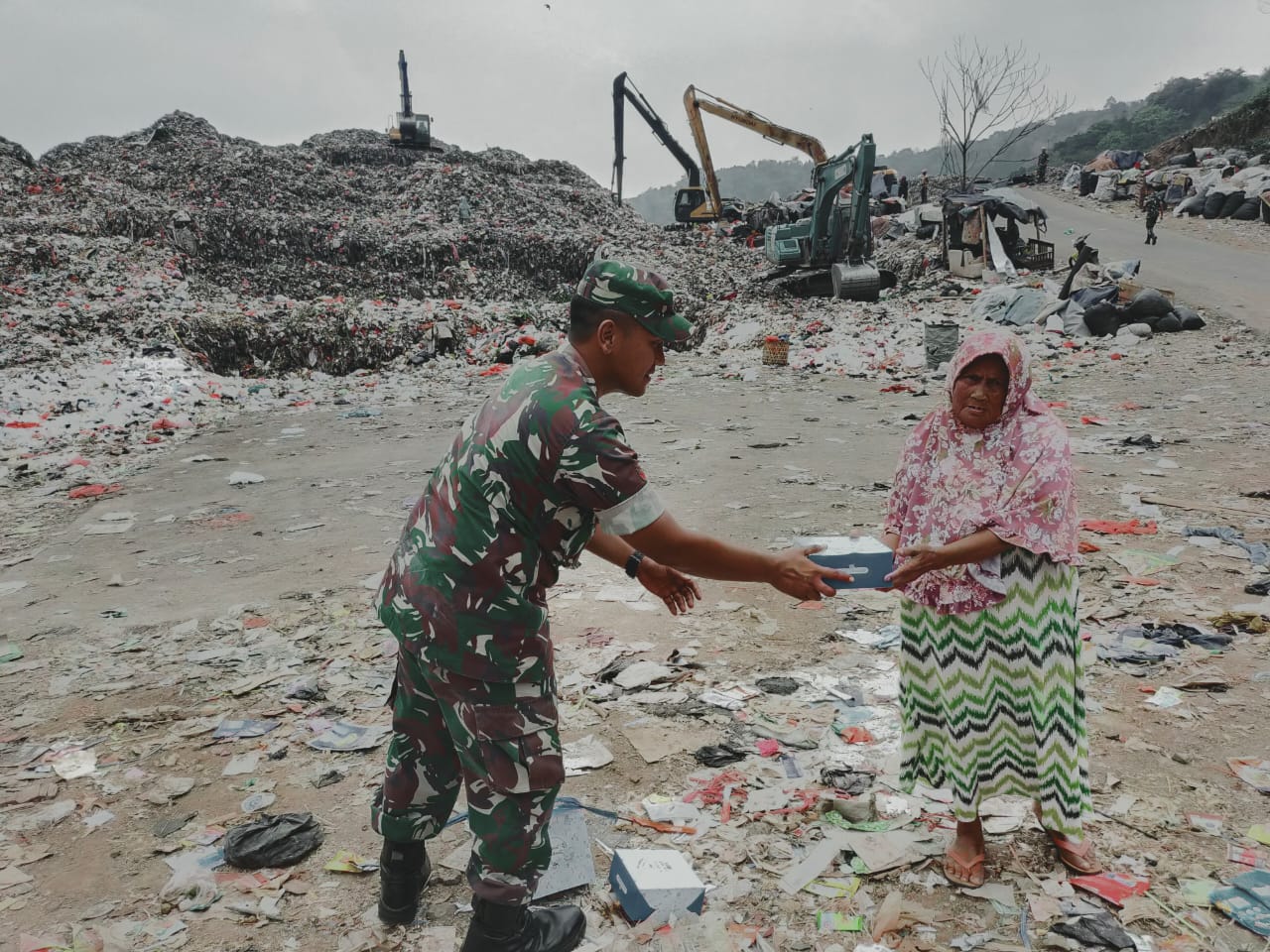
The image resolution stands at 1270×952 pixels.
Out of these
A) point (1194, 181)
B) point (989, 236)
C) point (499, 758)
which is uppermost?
point (1194, 181)

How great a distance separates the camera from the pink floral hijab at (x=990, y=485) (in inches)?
70.0

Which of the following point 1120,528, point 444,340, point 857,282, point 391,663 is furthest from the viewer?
point 857,282

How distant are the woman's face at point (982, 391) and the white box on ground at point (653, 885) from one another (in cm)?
133

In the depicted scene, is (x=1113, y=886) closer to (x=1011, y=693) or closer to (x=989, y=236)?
(x=1011, y=693)

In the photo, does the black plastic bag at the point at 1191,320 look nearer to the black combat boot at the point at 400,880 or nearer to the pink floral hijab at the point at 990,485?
the pink floral hijab at the point at 990,485

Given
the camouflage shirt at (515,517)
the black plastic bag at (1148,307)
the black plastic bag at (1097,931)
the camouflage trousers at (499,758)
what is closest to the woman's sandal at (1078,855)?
the black plastic bag at (1097,931)

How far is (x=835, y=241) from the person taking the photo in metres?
13.5

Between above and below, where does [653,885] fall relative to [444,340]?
below

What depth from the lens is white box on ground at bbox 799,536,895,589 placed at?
1753 mm

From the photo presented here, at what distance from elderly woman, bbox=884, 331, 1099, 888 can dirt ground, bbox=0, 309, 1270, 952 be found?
27 centimetres

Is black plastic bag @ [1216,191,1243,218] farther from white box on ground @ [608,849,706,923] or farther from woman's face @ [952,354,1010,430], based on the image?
white box on ground @ [608,849,706,923]

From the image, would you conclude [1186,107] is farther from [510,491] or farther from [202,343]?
[510,491]

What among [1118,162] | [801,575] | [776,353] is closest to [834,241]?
[776,353]

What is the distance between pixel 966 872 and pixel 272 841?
1839 millimetres
